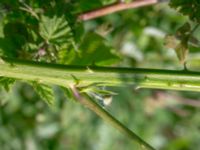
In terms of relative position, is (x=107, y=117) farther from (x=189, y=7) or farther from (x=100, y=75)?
(x=189, y=7)

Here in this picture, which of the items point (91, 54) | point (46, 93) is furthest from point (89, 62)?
point (46, 93)

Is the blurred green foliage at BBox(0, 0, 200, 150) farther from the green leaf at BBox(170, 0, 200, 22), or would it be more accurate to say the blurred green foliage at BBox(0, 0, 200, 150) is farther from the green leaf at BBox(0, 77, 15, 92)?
the green leaf at BBox(170, 0, 200, 22)

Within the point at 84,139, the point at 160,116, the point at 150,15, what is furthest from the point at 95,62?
the point at 160,116

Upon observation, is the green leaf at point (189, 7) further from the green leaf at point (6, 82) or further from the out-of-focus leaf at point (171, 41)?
the green leaf at point (6, 82)

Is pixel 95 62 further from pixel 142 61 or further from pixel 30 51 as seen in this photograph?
pixel 142 61

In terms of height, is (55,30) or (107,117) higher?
(55,30)

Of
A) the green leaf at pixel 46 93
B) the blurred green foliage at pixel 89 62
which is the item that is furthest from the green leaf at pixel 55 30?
the green leaf at pixel 46 93
